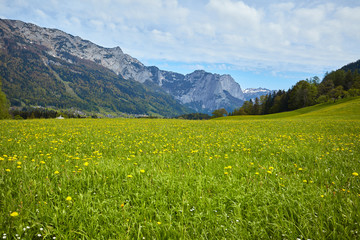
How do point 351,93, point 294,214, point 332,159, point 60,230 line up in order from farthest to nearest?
point 351,93, point 332,159, point 294,214, point 60,230

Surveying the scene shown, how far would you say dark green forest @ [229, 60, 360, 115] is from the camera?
78812mm

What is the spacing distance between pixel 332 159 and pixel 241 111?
418 feet

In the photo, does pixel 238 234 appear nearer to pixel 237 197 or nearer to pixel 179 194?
pixel 237 197

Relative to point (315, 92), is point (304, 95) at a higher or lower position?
lower

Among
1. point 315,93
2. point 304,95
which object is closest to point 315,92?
point 315,93

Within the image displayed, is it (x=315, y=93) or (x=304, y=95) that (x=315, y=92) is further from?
(x=304, y=95)

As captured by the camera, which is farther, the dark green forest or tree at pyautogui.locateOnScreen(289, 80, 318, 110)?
tree at pyautogui.locateOnScreen(289, 80, 318, 110)

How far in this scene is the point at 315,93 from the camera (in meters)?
86.0

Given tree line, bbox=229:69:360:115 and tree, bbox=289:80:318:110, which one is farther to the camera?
tree, bbox=289:80:318:110

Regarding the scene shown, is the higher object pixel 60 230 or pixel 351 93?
pixel 351 93

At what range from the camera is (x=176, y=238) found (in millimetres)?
2404

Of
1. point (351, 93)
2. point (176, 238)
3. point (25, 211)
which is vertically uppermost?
point (351, 93)

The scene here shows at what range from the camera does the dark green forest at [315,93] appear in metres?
78.8

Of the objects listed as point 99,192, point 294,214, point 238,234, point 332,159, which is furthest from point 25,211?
point 332,159
